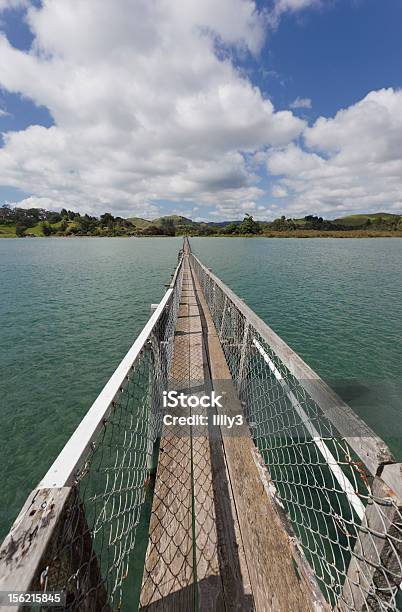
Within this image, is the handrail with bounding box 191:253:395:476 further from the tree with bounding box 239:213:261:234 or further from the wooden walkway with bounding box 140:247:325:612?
the tree with bounding box 239:213:261:234

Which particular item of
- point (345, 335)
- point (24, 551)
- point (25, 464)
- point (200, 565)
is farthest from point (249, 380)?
point (345, 335)

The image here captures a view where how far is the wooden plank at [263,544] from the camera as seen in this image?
172 cm

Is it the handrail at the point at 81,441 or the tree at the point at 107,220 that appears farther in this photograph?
the tree at the point at 107,220

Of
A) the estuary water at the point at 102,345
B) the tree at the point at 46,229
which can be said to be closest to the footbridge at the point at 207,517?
the estuary water at the point at 102,345

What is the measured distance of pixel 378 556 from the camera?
1.17 meters

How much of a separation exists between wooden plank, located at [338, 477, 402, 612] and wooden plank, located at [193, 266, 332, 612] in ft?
1.21

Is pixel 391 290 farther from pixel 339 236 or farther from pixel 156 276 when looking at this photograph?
pixel 339 236

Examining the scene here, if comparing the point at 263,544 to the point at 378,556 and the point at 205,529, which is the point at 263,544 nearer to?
the point at 205,529

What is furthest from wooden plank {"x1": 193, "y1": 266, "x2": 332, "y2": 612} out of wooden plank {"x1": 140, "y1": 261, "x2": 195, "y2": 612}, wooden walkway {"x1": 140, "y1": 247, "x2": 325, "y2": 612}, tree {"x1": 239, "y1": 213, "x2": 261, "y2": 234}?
tree {"x1": 239, "y1": 213, "x2": 261, "y2": 234}

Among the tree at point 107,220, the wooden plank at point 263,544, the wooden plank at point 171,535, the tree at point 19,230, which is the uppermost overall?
the tree at point 107,220

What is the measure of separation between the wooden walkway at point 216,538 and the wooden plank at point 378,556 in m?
0.39

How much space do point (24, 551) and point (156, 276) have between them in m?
29.3

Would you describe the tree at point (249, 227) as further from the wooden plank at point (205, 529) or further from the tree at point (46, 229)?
the wooden plank at point (205, 529)

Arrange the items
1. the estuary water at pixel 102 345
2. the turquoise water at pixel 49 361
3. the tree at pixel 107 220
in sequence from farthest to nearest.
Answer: the tree at pixel 107 220 < the estuary water at pixel 102 345 < the turquoise water at pixel 49 361
